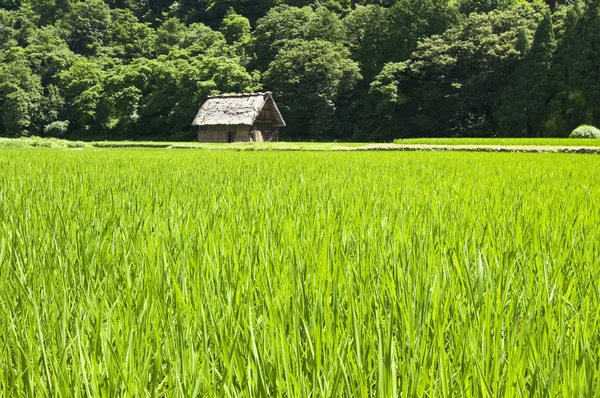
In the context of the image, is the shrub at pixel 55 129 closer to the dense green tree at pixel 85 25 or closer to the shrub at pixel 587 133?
the dense green tree at pixel 85 25

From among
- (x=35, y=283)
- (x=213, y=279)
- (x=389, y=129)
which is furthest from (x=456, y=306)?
(x=389, y=129)

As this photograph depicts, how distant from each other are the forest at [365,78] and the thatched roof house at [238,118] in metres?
4.08

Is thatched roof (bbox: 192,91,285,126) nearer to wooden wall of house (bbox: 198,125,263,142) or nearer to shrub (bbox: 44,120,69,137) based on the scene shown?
wooden wall of house (bbox: 198,125,263,142)

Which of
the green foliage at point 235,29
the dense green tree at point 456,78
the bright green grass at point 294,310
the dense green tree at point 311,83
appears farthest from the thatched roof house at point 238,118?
the bright green grass at point 294,310

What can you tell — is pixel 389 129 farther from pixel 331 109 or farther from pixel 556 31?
pixel 556 31

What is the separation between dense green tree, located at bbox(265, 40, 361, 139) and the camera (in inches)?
1428

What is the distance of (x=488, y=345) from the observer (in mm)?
763

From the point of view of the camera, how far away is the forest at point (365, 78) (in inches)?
1136

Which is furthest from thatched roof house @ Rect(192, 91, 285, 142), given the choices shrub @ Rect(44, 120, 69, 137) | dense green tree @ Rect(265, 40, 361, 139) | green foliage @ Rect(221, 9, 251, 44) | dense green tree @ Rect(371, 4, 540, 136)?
green foliage @ Rect(221, 9, 251, 44)

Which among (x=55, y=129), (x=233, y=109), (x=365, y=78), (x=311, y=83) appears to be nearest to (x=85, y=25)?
(x=55, y=129)

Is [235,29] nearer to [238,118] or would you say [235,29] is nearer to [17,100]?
[17,100]

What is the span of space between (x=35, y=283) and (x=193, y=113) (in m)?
36.5

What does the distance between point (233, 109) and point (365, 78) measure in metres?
13.7

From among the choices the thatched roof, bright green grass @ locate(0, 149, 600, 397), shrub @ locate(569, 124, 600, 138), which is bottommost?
bright green grass @ locate(0, 149, 600, 397)
